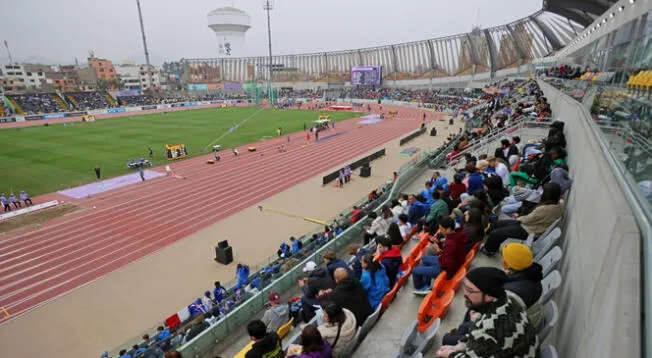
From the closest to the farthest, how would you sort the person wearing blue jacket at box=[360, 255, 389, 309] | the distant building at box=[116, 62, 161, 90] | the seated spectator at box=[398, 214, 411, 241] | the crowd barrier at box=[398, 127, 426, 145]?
the person wearing blue jacket at box=[360, 255, 389, 309], the seated spectator at box=[398, 214, 411, 241], the crowd barrier at box=[398, 127, 426, 145], the distant building at box=[116, 62, 161, 90]

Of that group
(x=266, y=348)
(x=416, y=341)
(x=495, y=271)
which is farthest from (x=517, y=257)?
(x=266, y=348)

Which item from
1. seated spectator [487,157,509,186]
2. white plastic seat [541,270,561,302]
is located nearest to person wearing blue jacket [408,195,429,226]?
seated spectator [487,157,509,186]

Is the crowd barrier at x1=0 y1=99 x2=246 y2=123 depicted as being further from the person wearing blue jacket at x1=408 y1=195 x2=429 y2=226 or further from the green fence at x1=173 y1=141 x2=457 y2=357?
the person wearing blue jacket at x1=408 y1=195 x2=429 y2=226

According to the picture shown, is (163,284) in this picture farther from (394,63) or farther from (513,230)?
(394,63)

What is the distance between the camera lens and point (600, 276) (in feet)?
8.41

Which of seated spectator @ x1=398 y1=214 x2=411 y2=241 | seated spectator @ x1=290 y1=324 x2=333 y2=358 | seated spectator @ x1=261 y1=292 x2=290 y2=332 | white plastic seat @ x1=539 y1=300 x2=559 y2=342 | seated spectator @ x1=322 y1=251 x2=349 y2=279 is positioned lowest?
seated spectator @ x1=261 y1=292 x2=290 y2=332

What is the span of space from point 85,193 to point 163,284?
12.8 meters

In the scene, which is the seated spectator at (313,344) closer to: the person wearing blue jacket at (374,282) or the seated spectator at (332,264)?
the person wearing blue jacket at (374,282)

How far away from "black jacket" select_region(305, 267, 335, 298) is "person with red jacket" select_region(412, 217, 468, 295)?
137cm

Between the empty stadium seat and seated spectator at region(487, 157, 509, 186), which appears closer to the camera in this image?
the empty stadium seat

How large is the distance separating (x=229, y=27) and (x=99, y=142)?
12613cm

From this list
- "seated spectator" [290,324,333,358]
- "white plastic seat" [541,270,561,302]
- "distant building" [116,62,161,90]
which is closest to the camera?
"white plastic seat" [541,270,561,302]

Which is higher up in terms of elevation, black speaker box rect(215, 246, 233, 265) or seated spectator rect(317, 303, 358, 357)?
seated spectator rect(317, 303, 358, 357)

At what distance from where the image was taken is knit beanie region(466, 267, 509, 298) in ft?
8.06
